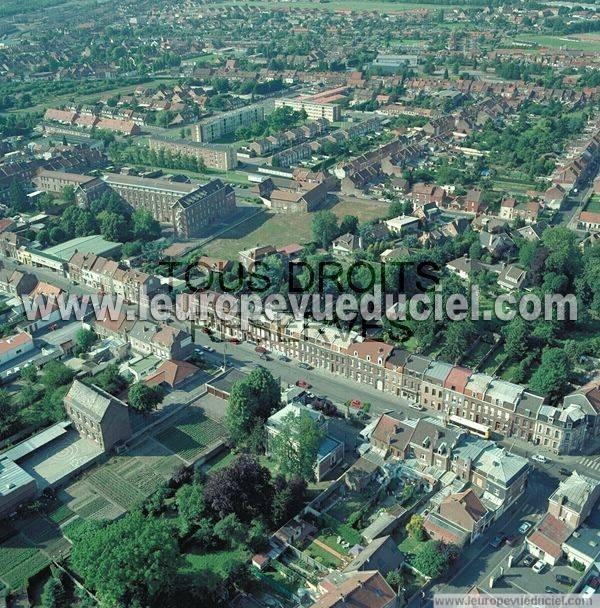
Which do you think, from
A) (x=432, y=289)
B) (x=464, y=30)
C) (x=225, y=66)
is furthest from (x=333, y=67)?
(x=432, y=289)

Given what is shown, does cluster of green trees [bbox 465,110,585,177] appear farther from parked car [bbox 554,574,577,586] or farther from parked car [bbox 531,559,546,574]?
parked car [bbox 554,574,577,586]

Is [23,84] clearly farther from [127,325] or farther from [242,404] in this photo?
[242,404]

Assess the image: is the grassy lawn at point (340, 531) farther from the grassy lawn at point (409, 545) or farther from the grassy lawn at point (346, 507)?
the grassy lawn at point (409, 545)

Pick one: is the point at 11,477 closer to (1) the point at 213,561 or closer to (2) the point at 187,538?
(2) the point at 187,538

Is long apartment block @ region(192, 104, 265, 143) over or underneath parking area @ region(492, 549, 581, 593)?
over

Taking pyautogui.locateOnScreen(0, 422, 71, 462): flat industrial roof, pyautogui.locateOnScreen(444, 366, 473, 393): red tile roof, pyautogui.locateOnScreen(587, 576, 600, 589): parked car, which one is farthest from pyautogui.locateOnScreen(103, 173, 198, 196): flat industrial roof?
pyautogui.locateOnScreen(587, 576, 600, 589): parked car

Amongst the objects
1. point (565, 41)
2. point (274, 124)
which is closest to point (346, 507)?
point (274, 124)

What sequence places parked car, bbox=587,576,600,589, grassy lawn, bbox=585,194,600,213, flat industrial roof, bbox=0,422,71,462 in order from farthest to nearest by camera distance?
grassy lawn, bbox=585,194,600,213, flat industrial roof, bbox=0,422,71,462, parked car, bbox=587,576,600,589
